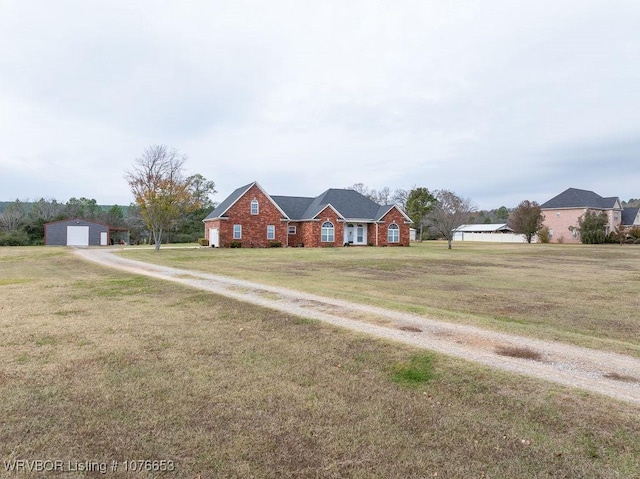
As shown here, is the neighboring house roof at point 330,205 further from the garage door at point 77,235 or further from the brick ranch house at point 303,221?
the garage door at point 77,235

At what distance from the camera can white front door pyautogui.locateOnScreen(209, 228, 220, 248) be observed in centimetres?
4069

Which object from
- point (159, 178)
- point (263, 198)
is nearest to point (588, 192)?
point (263, 198)

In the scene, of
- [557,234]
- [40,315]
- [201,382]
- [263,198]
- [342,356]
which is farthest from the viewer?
[557,234]

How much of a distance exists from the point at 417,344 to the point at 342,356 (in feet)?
4.25

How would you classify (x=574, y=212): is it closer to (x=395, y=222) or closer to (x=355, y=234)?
(x=395, y=222)

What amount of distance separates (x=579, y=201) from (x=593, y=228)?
8481 mm

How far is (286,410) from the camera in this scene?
171 inches

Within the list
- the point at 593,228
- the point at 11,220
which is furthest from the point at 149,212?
the point at 593,228

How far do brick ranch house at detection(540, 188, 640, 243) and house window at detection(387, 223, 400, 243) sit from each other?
30.0 meters

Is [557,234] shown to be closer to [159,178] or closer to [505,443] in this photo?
[159,178]

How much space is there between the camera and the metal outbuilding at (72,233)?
1983 inches

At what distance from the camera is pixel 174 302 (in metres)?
10.2

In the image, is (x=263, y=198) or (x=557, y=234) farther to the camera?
(x=557, y=234)

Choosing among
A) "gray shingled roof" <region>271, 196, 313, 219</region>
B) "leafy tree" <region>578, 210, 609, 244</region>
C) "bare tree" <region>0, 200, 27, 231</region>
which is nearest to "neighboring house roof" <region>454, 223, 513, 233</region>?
"leafy tree" <region>578, 210, 609, 244</region>
